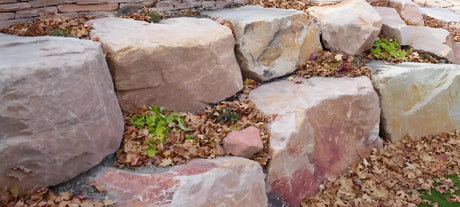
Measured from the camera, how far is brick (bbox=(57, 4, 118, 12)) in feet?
18.5

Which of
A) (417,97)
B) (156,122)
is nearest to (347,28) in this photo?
(417,97)

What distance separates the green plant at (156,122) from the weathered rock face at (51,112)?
458 millimetres

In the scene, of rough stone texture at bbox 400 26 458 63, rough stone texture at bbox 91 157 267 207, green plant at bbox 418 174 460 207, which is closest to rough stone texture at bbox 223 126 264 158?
rough stone texture at bbox 91 157 267 207

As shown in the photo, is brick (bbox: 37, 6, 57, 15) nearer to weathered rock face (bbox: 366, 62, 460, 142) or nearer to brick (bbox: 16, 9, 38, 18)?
brick (bbox: 16, 9, 38, 18)

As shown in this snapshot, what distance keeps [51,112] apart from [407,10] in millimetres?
9517

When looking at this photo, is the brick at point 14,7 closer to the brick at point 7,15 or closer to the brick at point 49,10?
the brick at point 7,15

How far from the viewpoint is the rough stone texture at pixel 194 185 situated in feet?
13.1

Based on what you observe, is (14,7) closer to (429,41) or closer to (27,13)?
(27,13)

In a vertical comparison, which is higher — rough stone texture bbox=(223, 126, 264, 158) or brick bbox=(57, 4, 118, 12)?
brick bbox=(57, 4, 118, 12)

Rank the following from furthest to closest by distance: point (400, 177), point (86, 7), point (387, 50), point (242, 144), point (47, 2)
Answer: point (387, 50), point (400, 177), point (86, 7), point (47, 2), point (242, 144)

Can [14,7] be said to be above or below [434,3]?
above

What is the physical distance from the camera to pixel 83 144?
4016 millimetres

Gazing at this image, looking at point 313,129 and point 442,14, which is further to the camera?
point 442,14

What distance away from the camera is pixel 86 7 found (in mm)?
5859
